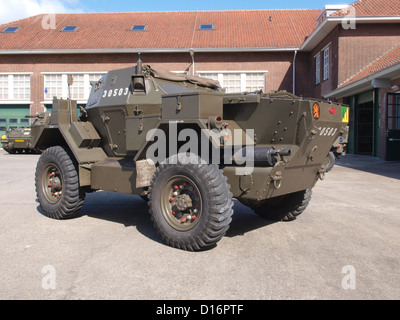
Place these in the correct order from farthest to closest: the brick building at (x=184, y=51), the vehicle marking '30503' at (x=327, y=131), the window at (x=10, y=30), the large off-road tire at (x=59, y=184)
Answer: the window at (x=10, y=30) < the brick building at (x=184, y=51) < the large off-road tire at (x=59, y=184) < the vehicle marking '30503' at (x=327, y=131)

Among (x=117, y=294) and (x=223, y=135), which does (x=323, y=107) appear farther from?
(x=117, y=294)

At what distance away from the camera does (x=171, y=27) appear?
86.4 ft

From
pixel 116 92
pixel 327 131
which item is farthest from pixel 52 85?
pixel 327 131

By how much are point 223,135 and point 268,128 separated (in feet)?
2.01

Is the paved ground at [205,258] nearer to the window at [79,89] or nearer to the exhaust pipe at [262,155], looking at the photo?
the exhaust pipe at [262,155]

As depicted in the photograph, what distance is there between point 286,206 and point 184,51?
19.6m

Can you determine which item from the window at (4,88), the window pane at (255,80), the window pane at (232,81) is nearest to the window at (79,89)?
the window at (4,88)

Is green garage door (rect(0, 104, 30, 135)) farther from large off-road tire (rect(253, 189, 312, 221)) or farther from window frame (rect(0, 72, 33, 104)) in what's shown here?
large off-road tire (rect(253, 189, 312, 221))

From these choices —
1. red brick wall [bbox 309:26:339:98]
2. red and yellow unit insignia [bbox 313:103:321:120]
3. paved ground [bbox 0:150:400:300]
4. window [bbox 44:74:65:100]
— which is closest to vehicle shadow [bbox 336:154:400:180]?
red brick wall [bbox 309:26:339:98]

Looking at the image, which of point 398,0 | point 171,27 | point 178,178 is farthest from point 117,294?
point 171,27

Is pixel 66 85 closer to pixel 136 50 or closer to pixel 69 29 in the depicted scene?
pixel 69 29

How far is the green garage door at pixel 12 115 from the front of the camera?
85.6 ft

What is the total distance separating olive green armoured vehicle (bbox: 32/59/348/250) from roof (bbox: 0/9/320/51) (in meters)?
19.3

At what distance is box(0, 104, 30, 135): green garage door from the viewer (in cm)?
2608
